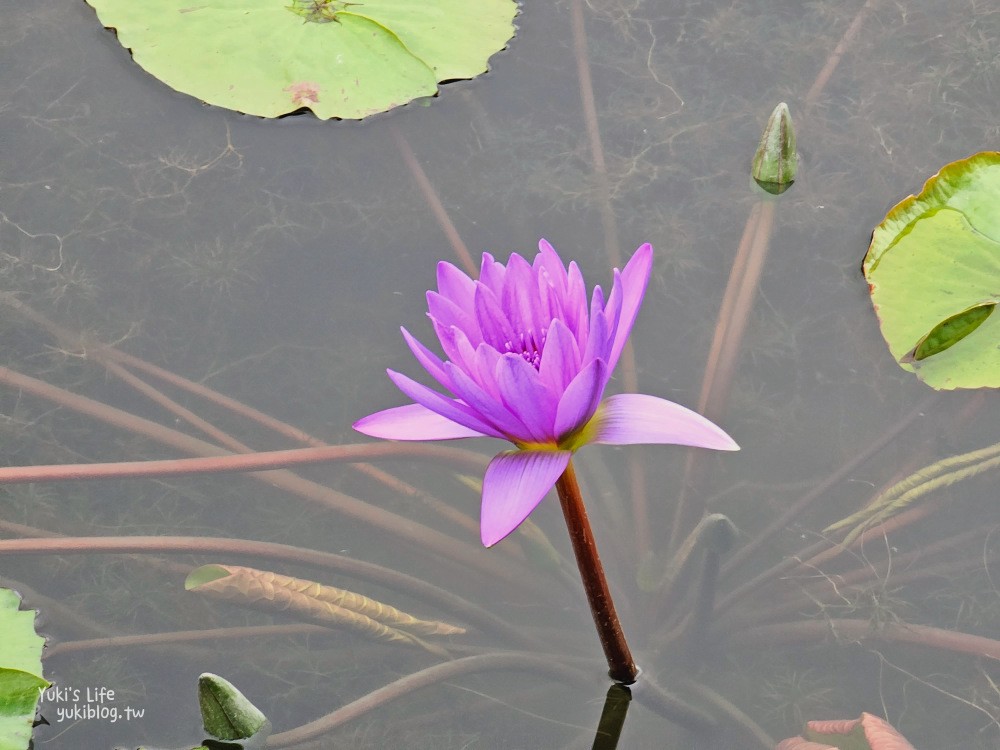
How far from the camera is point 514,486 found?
1.44 m

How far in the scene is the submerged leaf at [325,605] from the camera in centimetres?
201

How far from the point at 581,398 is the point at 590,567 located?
338 millimetres

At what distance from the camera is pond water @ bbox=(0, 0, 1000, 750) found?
1958 millimetres

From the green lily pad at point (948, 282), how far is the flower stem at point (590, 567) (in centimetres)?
97

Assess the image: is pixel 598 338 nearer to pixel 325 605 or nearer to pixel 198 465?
pixel 325 605

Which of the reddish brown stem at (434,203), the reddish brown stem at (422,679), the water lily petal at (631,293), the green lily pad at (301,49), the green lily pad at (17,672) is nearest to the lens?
the water lily petal at (631,293)

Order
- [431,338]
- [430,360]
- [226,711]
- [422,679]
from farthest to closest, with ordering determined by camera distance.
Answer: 1. [431,338]
2. [422,679]
3. [226,711]
4. [430,360]

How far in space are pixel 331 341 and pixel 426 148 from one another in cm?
70

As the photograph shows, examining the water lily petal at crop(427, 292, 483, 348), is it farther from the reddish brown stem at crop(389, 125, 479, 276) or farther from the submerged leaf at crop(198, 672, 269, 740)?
the reddish brown stem at crop(389, 125, 479, 276)

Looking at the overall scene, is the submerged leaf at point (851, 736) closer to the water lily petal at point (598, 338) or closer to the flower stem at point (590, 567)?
the flower stem at point (590, 567)

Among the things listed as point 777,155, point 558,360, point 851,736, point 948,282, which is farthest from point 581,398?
point 777,155

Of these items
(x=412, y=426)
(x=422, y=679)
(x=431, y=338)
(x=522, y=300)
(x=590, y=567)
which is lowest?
(x=422, y=679)

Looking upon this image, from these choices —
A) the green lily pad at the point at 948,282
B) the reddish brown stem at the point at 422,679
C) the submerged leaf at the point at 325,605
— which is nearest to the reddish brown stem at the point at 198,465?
the submerged leaf at the point at 325,605

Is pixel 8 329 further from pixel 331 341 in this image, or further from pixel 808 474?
pixel 808 474
